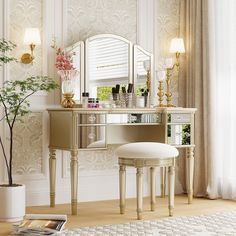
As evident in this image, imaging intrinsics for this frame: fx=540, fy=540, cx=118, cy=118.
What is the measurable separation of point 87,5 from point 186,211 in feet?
6.56

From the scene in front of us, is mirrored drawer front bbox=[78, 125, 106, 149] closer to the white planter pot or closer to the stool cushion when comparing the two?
the stool cushion

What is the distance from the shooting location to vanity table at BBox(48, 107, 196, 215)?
419cm

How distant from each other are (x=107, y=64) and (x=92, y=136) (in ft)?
2.80

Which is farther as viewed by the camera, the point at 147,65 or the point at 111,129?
the point at 147,65

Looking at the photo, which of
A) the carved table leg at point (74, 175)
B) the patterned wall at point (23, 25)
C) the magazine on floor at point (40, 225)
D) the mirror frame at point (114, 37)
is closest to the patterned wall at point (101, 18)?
the mirror frame at point (114, 37)

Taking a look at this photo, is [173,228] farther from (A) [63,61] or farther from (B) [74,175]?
(A) [63,61]

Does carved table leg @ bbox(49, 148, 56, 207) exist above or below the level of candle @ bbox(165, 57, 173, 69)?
below

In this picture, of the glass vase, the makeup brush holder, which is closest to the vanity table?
the glass vase

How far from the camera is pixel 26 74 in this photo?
4547mm

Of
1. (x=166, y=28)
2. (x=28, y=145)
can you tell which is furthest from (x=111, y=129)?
(x=166, y=28)

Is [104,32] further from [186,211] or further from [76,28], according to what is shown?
[186,211]

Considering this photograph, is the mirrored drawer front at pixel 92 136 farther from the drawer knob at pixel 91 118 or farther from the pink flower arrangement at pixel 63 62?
the pink flower arrangement at pixel 63 62

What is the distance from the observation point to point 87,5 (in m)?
4.82

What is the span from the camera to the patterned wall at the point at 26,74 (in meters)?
4.49
